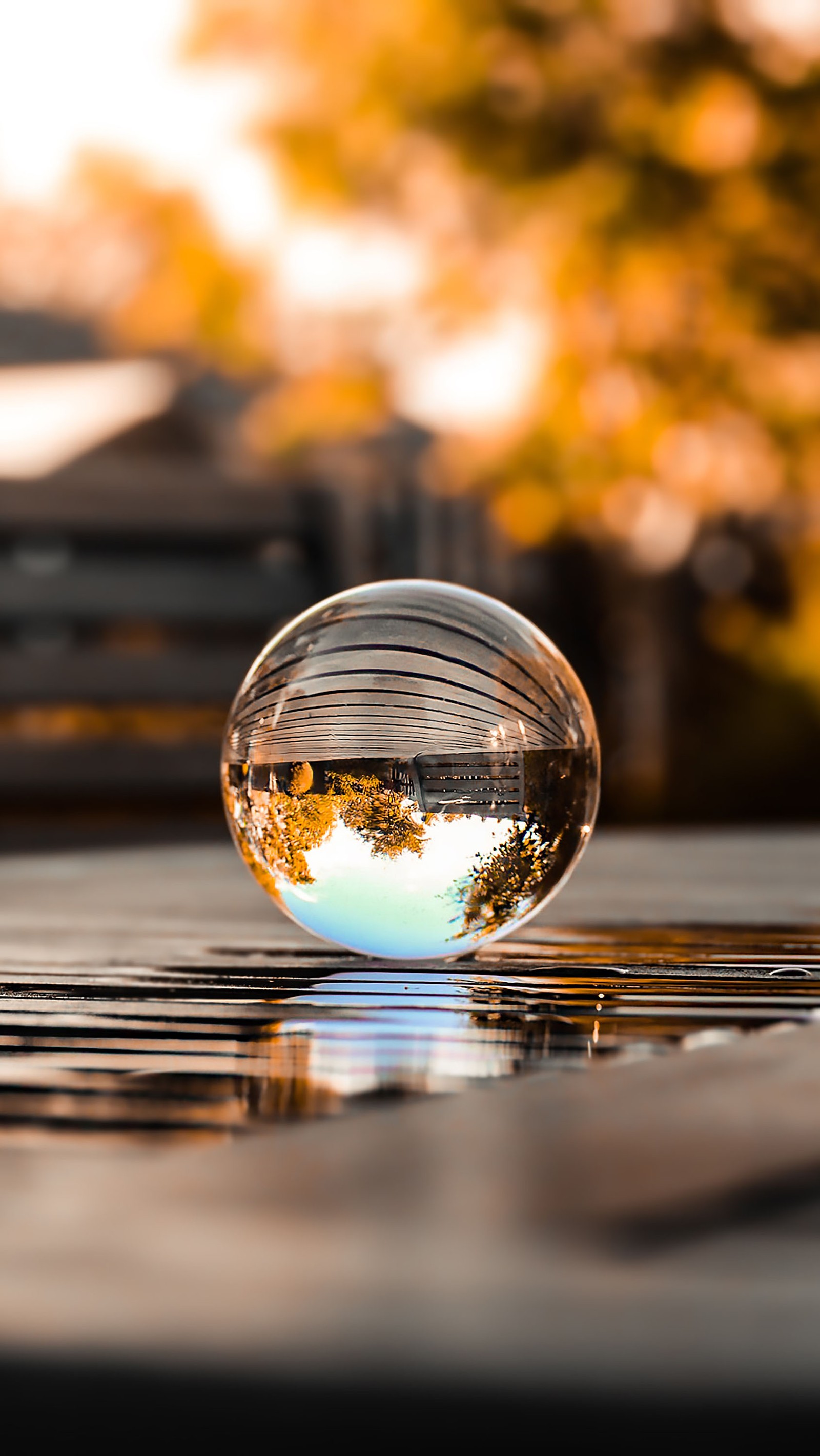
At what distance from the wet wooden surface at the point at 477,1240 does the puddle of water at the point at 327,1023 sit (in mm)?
69

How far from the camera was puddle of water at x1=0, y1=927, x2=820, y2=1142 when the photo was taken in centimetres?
119

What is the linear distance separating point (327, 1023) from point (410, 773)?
389 mm

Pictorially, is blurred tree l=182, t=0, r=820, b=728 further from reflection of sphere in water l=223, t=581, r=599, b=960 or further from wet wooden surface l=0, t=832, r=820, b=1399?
wet wooden surface l=0, t=832, r=820, b=1399

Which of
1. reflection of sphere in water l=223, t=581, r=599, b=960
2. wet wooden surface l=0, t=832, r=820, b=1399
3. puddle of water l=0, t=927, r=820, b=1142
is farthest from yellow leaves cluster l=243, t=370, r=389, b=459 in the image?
wet wooden surface l=0, t=832, r=820, b=1399

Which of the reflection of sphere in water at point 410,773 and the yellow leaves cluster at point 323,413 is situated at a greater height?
the yellow leaves cluster at point 323,413

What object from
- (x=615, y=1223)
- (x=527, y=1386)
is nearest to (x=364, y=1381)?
(x=527, y=1386)

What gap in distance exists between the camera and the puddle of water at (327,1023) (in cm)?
119

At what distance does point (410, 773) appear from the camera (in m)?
1.92

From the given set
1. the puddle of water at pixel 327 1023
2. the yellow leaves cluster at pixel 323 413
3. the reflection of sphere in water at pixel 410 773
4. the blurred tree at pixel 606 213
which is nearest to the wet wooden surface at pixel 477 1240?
the puddle of water at pixel 327 1023

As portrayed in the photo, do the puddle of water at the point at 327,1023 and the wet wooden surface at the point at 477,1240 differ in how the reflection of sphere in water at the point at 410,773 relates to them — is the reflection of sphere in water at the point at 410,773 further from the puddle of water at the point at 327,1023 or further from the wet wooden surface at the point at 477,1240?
the wet wooden surface at the point at 477,1240

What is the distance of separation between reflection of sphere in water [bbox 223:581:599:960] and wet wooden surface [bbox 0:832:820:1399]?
58 centimetres

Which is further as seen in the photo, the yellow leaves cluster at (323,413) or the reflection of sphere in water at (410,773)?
the yellow leaves cluster at (323,413)

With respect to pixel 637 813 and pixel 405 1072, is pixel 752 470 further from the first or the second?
pixel 405 1072

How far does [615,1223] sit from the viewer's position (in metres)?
0.87
